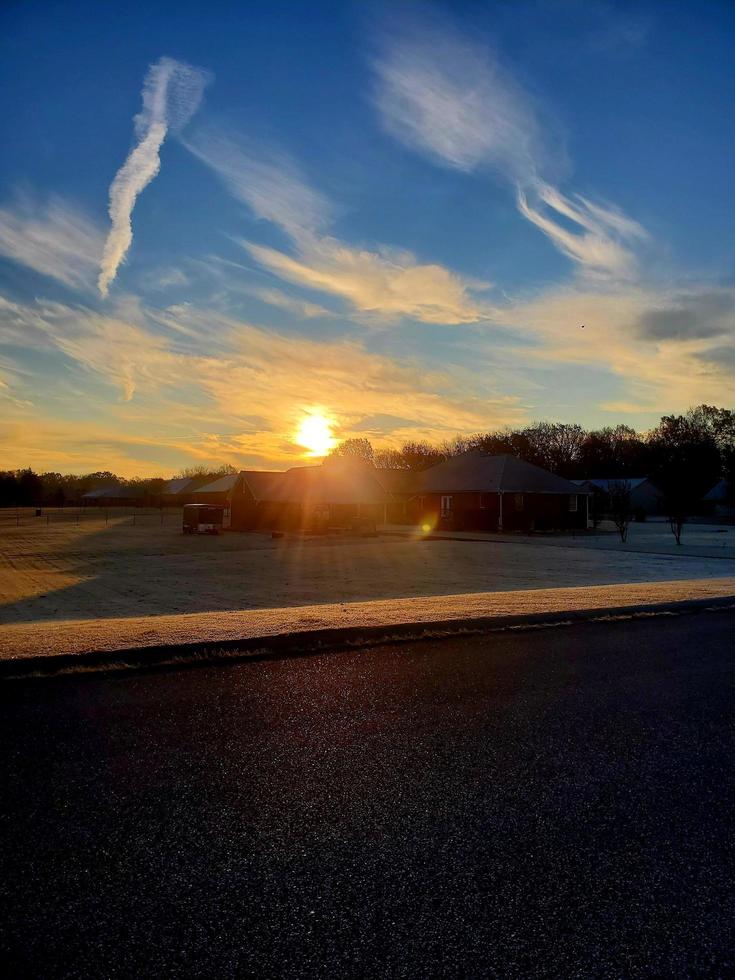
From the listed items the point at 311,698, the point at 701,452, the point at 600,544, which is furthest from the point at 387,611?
the point at 701,452

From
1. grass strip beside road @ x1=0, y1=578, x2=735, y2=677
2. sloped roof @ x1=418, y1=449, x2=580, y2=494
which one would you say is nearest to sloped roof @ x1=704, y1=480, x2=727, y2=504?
sloped roof @ x1=418, y1=449, x2=580, y2=494

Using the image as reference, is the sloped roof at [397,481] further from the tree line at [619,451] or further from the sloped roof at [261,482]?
the tree line at [619,451]

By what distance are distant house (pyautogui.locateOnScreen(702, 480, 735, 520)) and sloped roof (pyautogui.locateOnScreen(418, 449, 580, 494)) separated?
3382 cm

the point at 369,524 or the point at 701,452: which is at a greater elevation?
the point at 701,452

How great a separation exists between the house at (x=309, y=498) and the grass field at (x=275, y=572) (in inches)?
517

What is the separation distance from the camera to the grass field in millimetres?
15781

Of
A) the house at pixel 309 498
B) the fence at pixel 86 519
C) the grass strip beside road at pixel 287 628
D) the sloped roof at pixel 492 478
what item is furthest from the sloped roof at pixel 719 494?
the grass strip beside road at pixel 287 628

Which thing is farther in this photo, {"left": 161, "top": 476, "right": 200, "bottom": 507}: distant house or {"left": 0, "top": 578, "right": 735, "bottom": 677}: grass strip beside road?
{"left": 161, "top": 476, "right": 200, "bottom": 507}: distant house

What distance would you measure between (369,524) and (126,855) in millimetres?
48667

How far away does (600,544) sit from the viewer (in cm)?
3694

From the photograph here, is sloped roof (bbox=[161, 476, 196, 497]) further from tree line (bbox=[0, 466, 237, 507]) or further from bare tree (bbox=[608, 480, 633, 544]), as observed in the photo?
bare tree (bbox=[608, 480, 633, 544])

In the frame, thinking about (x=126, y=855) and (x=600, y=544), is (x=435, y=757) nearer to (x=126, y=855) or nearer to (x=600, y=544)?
(x=126, y=855)

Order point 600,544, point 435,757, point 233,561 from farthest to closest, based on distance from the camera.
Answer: point 600,544 → point 233,561 → point 435,757

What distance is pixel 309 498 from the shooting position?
2045 inches
